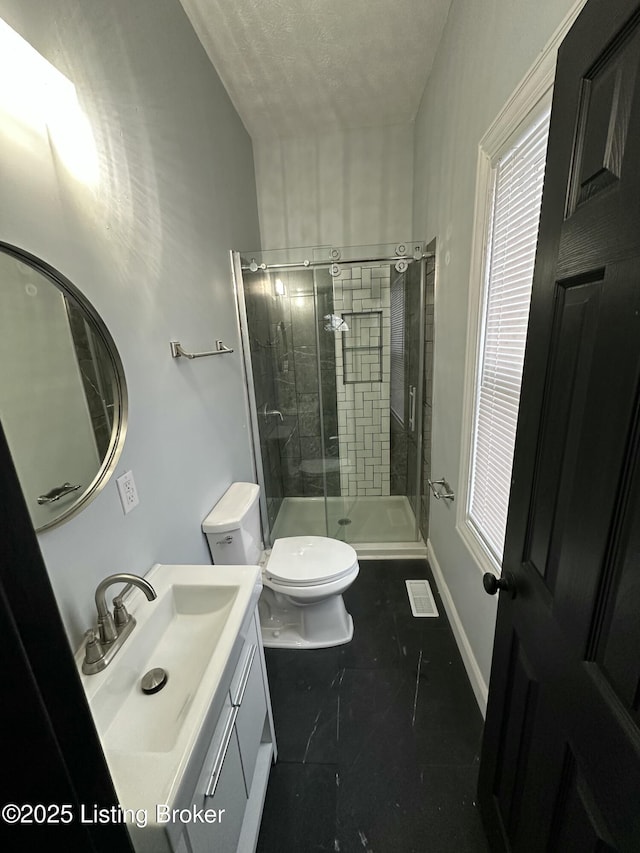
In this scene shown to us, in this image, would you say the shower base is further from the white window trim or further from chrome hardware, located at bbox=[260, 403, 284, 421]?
the white window trim

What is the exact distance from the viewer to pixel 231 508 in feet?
5.71

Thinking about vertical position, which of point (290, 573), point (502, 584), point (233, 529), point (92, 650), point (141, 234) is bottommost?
point (290, 573)

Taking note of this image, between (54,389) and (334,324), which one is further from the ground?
(334,324)

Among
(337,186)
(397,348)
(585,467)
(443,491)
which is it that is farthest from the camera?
(397,348)

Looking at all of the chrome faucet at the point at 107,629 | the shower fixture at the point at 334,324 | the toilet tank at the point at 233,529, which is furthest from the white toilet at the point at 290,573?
the shower fixture at the point at 334,324

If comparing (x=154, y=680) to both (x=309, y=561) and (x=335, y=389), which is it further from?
(x=335, y=389)

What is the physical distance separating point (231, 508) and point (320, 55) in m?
2.40

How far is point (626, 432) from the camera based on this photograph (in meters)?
0.47

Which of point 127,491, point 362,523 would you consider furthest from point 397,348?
point 127,491

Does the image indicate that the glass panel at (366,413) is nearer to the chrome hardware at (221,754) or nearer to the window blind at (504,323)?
the window blind at (504,323)

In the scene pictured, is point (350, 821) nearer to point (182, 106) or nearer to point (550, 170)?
point (550, 170)

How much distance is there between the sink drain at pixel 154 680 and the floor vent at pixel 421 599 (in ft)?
4.79

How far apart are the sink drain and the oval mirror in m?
0.53

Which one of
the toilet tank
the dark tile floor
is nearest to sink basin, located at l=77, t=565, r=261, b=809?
the toilet tank
